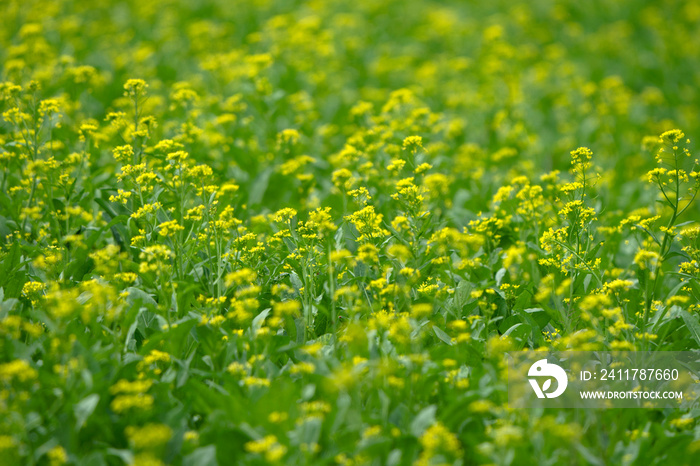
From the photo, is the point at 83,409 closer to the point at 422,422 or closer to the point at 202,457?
the point at 202,457

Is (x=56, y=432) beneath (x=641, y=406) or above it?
above

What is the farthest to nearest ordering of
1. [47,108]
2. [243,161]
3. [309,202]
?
[243,161], [309,202], [47,108]

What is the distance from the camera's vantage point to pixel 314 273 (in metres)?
5.17

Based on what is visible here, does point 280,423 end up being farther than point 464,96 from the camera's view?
No

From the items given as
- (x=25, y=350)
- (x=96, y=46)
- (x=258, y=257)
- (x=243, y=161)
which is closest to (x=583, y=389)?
(x=258, y=257)

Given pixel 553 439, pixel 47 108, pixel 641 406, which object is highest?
pixel 47 108

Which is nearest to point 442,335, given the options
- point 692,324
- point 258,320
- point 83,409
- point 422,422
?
point 422,422

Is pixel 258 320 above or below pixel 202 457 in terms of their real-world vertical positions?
above

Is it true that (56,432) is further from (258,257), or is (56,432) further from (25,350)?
(258,257)

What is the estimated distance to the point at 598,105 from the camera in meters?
9.95

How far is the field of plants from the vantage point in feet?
11.7

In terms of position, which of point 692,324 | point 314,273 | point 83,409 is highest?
point 83,409

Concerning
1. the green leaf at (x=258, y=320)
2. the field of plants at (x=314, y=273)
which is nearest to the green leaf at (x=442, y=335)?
the field of plants at (x=314, y=273)

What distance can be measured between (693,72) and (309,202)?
1010 cm
